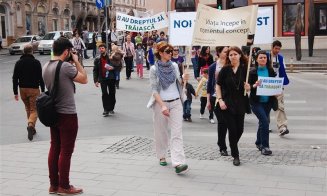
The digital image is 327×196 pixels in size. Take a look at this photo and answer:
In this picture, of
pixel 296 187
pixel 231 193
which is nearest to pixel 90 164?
pixel 231 193

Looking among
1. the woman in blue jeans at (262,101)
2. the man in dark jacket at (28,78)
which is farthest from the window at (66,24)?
the woman in blue jeans at (262,101)

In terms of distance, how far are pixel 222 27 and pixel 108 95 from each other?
5257mm

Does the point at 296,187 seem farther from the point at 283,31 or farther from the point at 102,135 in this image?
the point at 283,31

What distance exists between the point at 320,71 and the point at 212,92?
14474 millimetres

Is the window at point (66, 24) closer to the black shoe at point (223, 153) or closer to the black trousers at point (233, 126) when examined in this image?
the black shoe at point (223, 153)

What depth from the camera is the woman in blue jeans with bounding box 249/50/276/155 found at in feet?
25.4

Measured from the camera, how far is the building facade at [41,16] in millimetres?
47875

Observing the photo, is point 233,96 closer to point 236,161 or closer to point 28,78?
point 236,161

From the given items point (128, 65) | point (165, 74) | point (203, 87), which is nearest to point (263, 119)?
point (165, 74)

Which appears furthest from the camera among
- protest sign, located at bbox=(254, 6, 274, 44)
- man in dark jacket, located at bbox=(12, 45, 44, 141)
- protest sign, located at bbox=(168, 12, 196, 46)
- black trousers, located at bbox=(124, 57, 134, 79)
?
black trousers, located at bbox=(124, 57, 134, 79)

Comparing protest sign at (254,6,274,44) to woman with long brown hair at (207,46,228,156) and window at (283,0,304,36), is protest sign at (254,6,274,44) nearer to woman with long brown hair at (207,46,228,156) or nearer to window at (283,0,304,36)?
woman with long brown hair at (207,46,228,156)

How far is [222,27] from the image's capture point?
740 centimetres

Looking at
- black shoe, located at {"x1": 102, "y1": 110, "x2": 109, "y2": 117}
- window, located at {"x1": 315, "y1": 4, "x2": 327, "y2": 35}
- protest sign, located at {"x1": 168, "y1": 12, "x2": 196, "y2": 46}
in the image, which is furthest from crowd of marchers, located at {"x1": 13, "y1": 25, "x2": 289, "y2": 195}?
window, located at {"x1": 315, "y1": 4, "x2": 327, "y2": 35}

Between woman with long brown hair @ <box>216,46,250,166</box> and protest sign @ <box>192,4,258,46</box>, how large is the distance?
219 millimetres
